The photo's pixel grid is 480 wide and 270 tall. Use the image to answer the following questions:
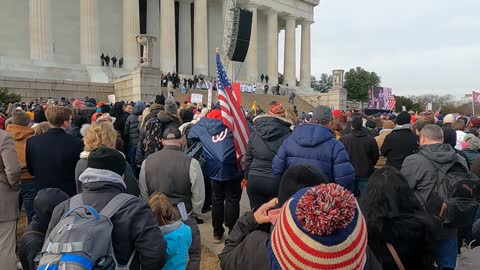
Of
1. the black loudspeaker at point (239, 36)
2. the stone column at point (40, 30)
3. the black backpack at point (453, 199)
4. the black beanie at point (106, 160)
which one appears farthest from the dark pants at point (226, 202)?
the stone column at point (40, 30)

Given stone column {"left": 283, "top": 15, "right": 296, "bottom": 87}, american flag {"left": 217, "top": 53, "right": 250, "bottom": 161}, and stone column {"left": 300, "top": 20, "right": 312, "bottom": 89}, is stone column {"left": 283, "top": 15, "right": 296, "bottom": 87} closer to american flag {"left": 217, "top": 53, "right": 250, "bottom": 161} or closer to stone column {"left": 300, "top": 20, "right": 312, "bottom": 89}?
stone column {"left": 300, "top": 20, "right": 312, "bottom": 89}

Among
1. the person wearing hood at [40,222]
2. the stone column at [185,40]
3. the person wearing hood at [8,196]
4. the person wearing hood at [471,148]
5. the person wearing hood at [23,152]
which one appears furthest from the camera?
the stone column at [185,40]

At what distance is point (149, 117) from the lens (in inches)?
253

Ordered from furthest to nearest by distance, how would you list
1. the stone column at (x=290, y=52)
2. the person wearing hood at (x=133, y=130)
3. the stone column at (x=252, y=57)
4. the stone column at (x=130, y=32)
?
the stone column at (x=290, y=52) < the stone column at (x=252, y=57) < the stone column at (x=130, y=32) < the person wearing hood at (x=133, y=130)

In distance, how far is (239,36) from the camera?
2581 cm

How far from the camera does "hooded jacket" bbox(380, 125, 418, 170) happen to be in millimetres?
5902

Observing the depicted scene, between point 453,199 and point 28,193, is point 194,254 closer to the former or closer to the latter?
point 453,199

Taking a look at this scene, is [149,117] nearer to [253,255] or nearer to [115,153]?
[115,153]

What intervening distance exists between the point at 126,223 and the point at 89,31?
31.7 meters

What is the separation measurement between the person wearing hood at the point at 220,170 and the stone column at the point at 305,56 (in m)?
44.2

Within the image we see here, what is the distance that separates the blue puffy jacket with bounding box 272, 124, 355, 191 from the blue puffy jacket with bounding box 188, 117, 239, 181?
127 cm

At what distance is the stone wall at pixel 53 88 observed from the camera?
23250mm

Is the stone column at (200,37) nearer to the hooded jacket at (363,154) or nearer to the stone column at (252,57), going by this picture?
the stone column at (252,57)

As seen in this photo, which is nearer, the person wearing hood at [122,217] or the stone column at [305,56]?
the person wearing hood at [122,217]
